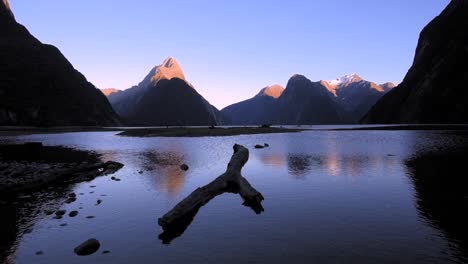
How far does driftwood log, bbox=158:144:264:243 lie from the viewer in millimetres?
15852

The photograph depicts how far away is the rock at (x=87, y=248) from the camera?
13.0 m

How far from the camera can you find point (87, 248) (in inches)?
522

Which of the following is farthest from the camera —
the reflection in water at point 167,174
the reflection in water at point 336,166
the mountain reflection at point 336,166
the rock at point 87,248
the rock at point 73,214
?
the reflection in water at point 336,166

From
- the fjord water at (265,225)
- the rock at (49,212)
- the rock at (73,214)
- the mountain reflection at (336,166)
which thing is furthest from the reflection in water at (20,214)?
the mountain reflection at (336,166)

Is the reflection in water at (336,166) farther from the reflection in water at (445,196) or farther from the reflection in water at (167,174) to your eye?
the reflection in water at (167,174)

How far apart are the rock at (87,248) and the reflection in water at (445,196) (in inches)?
561

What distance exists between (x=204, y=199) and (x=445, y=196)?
15.8 metres

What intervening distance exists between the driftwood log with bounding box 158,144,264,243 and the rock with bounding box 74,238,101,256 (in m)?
2.76

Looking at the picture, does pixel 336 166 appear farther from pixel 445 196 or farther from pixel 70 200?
pixel 70 200

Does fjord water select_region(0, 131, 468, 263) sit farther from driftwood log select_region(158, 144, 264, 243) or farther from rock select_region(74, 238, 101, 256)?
driftwood log select_region(158, 144, 264, 243)

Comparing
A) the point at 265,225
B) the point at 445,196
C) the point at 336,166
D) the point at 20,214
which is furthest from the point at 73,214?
the point at 336,166

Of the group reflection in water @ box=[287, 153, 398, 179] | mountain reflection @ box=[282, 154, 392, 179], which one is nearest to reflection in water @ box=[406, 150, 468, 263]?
mountain reflection @ box=[282, 154, 392, 179]

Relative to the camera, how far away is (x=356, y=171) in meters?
32.6

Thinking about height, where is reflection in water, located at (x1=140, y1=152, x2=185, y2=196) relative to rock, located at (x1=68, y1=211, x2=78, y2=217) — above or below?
below
